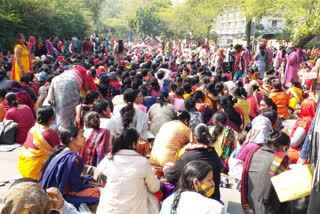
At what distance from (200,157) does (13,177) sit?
268cm

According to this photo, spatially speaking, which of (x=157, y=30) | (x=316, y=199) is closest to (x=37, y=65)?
(x=316, y=199)

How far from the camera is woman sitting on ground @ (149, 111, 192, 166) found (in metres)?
4.22

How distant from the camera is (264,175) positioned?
3.19 meters

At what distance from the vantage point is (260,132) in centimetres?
385

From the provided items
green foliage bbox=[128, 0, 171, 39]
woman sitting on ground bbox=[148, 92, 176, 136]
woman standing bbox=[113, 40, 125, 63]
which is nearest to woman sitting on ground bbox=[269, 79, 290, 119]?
woman sitting on ground bbox=[148, 92, 176, 136]

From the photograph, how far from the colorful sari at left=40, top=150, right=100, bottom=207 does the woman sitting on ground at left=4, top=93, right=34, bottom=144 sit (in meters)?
2.59

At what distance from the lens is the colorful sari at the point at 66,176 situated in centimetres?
317

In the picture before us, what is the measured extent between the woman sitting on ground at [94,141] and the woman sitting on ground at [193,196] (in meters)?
2.01

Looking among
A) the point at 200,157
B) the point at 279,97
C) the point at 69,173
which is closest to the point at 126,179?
the point at 69,173

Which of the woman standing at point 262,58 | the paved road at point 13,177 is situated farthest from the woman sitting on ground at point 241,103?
the woman standing at point 262,58

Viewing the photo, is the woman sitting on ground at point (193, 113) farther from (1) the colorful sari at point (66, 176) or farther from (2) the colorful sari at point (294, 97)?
(2) the colorful sari at point (294, 97)

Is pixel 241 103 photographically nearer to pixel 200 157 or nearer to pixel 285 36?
pixel 200 157

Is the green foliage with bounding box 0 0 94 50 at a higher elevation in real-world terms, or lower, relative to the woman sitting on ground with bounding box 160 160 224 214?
higher

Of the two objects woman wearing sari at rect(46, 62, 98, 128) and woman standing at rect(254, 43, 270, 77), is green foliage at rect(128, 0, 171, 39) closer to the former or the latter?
woman standing at rect(254, 43, 270, 77)
